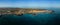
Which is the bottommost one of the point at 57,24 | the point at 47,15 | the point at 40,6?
the point at 57,24

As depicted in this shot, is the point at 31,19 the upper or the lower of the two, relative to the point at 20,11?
lower

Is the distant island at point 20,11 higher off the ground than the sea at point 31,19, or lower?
higher

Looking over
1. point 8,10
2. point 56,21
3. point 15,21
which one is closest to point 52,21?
point 56,21

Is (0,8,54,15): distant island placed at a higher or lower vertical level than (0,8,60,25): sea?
higher

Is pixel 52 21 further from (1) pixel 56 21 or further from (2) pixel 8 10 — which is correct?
(2) pixel 8 10

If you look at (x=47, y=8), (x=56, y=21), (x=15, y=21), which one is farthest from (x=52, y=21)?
(x=15, y=21)

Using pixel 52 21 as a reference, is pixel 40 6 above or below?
above
